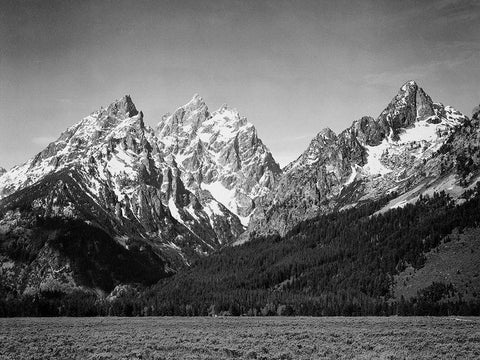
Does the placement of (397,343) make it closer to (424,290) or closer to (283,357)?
(283,357)

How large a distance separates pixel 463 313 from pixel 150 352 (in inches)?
4782

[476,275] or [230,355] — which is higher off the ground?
[476,275]

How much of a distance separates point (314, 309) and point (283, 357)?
508 feet

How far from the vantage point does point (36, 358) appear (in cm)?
4856

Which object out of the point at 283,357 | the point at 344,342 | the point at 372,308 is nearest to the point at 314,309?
the point at 372,308

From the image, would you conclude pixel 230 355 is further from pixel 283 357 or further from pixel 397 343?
pixel 397 343

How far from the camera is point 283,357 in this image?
49219 mm

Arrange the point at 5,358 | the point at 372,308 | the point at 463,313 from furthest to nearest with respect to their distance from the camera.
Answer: the point at 372,308 → the point at 463,313 → the point at 5,358

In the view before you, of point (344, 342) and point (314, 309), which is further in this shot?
point (314, 309)

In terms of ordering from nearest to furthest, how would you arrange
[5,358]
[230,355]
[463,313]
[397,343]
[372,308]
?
1. [5,358]
2. [230,355]
3. [397,343]
4. [463,313]
5. [372,308]

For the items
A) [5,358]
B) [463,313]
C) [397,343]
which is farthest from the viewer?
[463,313]

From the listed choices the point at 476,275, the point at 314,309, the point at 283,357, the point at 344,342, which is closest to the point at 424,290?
the point at 476,275

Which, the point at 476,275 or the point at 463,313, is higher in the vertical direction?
the point at 476,275

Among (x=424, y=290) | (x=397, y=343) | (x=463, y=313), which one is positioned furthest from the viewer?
(x=424, y=290)
